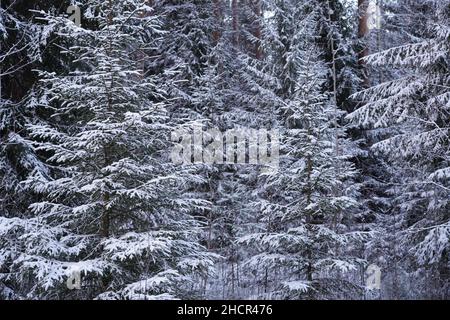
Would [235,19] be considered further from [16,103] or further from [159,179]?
[159,179]

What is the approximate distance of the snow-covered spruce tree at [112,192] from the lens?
6.66 metres

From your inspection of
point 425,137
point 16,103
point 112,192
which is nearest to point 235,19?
point 425,137

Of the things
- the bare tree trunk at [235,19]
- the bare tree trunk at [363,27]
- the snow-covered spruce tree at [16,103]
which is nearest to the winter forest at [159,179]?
the snow-covered spruce tree at [16,103]

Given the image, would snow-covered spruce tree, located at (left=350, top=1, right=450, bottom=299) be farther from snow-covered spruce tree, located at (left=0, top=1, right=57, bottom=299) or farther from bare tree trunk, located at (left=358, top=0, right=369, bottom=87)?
snow-covered spruce tree, located at (left=0, top=1, right=57, bottom=299)

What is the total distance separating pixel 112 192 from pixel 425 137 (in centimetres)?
798

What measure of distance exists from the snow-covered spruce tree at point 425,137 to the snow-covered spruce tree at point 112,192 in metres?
6.14

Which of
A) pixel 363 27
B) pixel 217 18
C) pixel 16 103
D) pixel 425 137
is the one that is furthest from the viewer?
pixel 217 18

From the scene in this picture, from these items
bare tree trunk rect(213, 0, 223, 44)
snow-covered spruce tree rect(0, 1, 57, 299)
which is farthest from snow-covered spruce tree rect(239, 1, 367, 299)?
bare tree trunk rect(213, 0, 223, 44)

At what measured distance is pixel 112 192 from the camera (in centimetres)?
711

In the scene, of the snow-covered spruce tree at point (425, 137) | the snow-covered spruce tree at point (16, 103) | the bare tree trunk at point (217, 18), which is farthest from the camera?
the bare tree trunk at point (217, 18)

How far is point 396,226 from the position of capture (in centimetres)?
1348

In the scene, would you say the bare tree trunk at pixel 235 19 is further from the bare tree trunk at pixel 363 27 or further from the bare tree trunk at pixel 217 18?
the bare tree trunk at pixel 363 27
